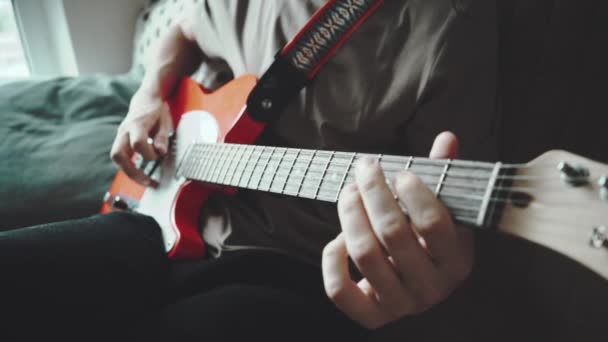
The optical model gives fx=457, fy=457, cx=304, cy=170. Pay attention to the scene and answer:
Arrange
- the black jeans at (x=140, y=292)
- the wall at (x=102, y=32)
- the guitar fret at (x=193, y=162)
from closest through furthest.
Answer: the black jeans at (x=140, y=292) < the guitar fret at (x=193, y=162) < the wall at (x=102, y=32)

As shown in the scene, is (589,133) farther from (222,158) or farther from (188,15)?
(188,15)

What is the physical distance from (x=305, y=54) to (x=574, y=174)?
443 mm

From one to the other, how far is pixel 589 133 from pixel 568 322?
0.97 ft

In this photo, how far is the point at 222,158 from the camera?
0.70 m

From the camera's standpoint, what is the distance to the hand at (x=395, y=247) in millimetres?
389

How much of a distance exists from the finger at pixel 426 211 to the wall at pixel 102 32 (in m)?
1.61

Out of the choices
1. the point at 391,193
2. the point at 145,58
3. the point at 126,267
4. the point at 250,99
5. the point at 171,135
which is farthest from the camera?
the point at 145,58

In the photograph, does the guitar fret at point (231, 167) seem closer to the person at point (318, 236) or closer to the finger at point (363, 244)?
the person at point (318, 236)

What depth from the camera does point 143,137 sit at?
83 cm

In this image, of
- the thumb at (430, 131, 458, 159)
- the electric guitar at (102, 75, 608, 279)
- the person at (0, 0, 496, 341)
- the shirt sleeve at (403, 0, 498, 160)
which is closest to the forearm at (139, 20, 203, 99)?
the electric guitar at (102, 75, 608, 279)

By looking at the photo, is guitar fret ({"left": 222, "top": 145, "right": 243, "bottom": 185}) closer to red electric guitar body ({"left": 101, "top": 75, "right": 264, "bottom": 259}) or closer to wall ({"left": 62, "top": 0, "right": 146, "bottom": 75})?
red electric guitar body ({"left": 101, "top": 75, "right": 264, "bottom": 259})

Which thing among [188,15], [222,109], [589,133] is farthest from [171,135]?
[589,133]

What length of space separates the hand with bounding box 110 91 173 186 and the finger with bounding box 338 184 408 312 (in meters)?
0.51

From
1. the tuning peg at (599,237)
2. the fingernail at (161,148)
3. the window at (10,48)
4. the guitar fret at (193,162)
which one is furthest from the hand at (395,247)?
the window at (10,48)
